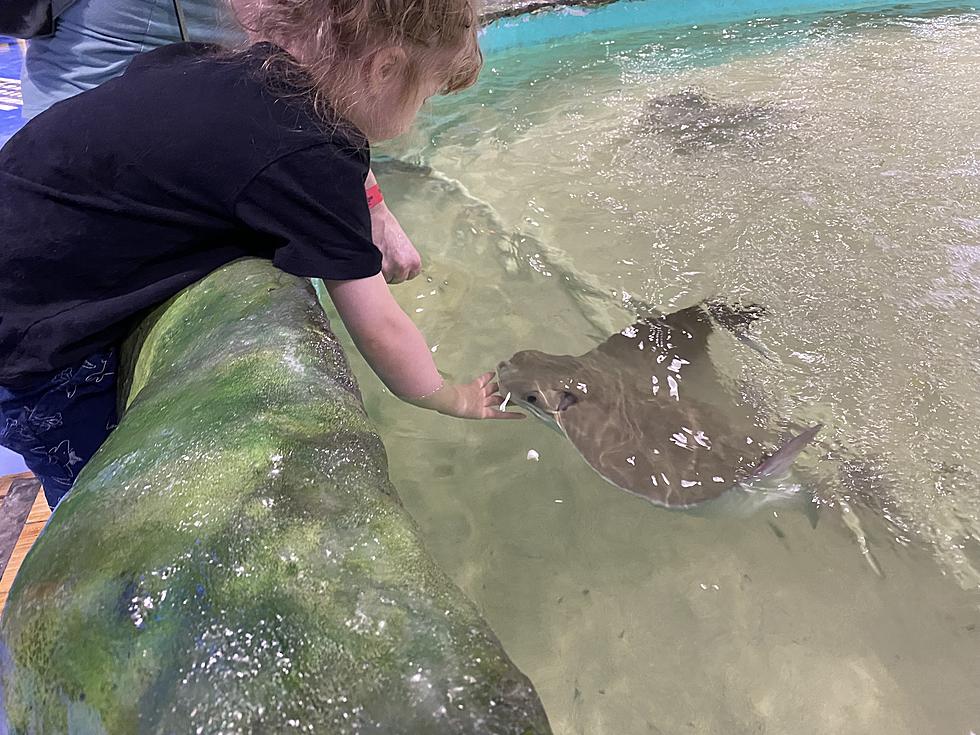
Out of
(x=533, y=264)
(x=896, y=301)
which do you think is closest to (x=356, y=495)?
(x=533, y=264)

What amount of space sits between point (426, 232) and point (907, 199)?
2286 millimetres

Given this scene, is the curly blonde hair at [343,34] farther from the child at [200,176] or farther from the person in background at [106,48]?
the person in background at [106,48]

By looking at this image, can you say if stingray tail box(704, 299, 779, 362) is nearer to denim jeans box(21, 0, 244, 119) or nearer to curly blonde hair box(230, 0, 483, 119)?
curly blonde hair box(230, 0, 483, 119)

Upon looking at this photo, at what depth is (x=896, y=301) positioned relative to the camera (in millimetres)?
2670

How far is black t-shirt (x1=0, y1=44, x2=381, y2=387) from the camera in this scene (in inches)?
48.9

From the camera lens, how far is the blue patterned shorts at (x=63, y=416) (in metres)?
1.39

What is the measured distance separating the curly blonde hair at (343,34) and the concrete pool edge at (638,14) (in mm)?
5441

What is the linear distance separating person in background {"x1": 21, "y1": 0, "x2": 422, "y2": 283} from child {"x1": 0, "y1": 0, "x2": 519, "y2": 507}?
0.57m

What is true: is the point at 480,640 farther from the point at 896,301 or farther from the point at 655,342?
the point at 896,301

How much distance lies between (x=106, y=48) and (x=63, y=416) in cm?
113

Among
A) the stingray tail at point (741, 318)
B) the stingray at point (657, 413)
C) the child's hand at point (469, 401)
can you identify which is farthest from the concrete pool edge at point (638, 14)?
the child's hand at point (469, 401)

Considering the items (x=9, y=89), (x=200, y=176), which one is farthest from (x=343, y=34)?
(x=9, y=89)

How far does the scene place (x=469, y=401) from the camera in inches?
74.9

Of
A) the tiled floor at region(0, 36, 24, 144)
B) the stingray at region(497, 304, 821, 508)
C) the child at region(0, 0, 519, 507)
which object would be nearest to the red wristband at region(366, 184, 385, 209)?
the child at region(0, 0, 519, 507)
